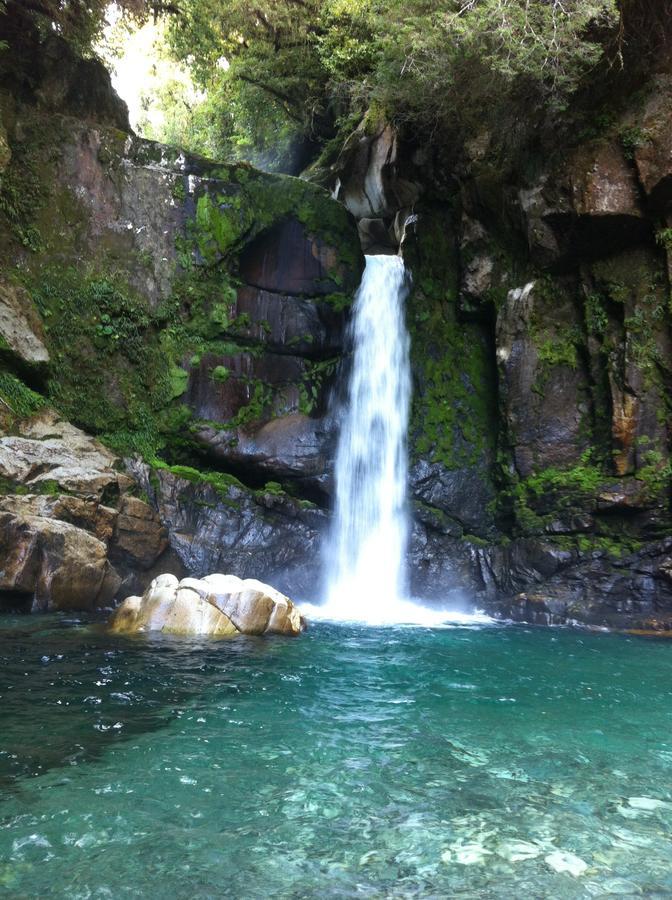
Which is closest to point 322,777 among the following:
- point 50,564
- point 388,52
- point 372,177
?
point 50,564

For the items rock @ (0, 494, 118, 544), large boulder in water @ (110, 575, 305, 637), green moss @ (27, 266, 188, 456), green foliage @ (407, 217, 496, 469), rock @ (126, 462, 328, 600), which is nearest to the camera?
large boulder in water @ (110, 575, 305, 637)

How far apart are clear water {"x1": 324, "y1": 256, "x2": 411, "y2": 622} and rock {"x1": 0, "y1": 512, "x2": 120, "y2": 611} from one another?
14.5 ft

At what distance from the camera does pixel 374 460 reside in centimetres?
1488

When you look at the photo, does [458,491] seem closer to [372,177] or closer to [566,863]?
[372,177]

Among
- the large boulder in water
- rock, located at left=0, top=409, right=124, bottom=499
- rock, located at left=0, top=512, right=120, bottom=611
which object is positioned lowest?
the large boulder in water

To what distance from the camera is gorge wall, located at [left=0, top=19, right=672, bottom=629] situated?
11.9 m

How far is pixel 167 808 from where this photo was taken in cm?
378

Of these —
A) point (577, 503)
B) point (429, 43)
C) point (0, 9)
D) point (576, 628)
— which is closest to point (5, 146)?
point (0, 9)

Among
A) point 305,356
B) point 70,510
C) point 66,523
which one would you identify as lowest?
point 66,523

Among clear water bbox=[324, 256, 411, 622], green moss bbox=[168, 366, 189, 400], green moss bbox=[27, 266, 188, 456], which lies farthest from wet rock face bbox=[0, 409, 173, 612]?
clear water bbox=[324, 256, 411, 622]

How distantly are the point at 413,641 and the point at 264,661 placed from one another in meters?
2.59

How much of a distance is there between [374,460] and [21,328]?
24.8 ft

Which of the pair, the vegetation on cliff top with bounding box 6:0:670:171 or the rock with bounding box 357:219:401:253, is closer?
the vegetation on cliff top with bounding box 6:0:670:171

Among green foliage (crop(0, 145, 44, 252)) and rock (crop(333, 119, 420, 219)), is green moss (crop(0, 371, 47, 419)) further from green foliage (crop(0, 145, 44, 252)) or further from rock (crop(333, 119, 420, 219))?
rock (crop(333, 119, 420, 219))
